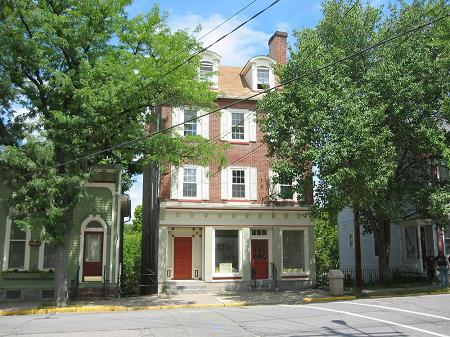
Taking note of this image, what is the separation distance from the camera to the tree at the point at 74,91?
667 inches

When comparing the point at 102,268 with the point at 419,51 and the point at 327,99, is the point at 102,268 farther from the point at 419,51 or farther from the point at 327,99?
the point at 419,51

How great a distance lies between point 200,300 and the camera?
66.9 feet

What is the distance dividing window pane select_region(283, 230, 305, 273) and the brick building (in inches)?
2.0

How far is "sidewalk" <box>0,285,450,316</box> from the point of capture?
17891 millimetres

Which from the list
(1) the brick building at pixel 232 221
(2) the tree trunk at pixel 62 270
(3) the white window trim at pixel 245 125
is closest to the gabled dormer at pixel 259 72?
(1) the brick building at pixel 232 221

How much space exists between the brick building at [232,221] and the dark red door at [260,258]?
0.05 metres

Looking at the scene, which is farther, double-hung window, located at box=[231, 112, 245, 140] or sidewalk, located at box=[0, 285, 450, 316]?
double-hung window, located at box=[231, 112, 245, 140]

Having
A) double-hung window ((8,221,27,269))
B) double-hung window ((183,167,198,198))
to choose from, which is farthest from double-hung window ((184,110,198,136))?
double-hung window ((8,221,27,269))

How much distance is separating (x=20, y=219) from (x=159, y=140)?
573cm

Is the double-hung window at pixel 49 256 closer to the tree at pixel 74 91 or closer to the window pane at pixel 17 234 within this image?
the window pane at pixel 17 234

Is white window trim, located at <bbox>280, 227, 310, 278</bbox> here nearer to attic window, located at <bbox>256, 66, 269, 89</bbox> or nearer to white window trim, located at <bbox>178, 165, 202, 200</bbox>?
white window trim, located at <bbox>178, 165, 202, 200</bbox>

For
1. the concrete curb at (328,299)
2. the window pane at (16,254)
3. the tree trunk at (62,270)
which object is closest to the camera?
the tree trunk at (62,270)

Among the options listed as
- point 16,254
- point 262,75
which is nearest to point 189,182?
point 262,75

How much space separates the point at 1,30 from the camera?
17.1 metres
